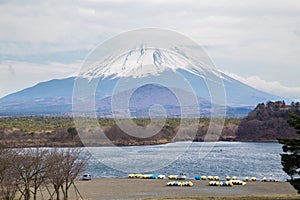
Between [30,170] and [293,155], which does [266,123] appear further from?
[30,170]

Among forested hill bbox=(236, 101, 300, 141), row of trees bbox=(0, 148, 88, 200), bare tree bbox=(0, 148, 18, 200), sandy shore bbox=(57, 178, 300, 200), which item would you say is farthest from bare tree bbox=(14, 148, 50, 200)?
forested hill bbox=(236, 101, 300, 141)

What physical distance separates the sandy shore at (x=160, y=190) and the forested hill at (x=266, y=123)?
72447 mm

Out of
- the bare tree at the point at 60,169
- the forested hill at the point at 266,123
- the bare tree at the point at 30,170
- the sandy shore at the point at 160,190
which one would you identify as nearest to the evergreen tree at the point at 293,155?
the sandy shore at the point at 160,190

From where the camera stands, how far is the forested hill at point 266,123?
377 ft

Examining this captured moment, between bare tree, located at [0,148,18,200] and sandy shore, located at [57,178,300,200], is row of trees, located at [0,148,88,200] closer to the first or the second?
bare tree, located at [0,148,18,200]

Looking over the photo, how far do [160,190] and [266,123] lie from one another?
85273 mm

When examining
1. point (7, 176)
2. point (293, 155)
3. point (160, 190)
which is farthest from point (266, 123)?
point (7, 176)

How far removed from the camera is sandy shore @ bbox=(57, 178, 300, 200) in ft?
108

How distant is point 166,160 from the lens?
60.0m

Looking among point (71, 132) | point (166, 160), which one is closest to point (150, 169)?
point (166, 160)

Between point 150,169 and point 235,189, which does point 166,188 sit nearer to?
point 235,189

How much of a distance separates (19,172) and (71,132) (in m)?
72.2

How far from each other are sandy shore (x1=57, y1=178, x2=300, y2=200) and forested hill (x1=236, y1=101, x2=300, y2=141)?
2852 inches

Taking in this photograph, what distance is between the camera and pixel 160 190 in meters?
36.7
